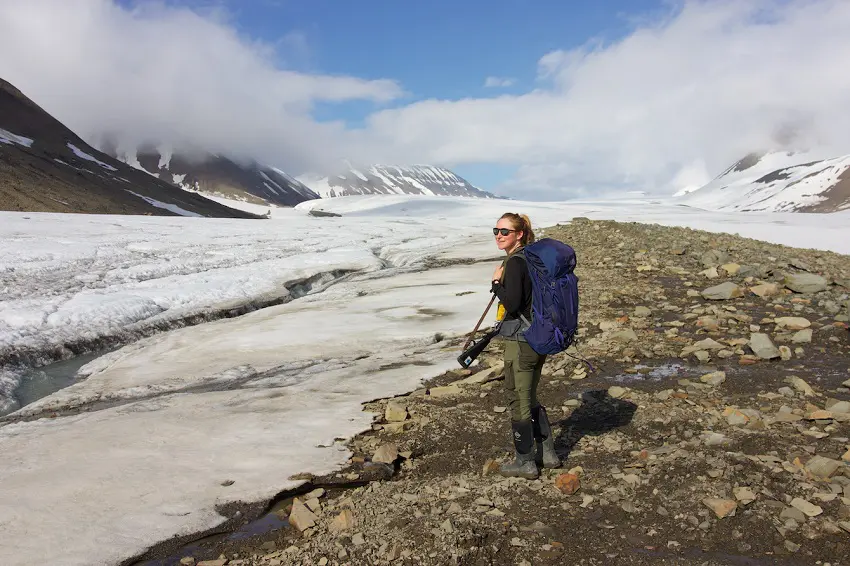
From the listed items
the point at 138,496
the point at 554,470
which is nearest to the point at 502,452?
the point at 554,470

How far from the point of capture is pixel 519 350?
17.3 feet

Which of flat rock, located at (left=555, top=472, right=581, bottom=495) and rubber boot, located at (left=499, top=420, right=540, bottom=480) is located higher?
rubber boot, located at (left=499, top=420, right=540, bottom=480)

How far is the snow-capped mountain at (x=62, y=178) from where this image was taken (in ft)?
271

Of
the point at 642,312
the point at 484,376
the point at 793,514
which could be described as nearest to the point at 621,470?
the point at 793,514

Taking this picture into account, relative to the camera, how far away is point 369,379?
9.39m

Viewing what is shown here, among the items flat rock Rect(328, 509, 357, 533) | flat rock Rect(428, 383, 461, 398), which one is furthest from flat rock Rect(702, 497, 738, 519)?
flat rock Rect(428, 383, 461, 398)

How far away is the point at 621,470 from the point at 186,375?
8.29m

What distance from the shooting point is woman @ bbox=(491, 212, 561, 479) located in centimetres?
515

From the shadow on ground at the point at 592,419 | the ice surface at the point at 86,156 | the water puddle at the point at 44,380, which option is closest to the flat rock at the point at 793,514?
the shadow on ground at the point at 592,419

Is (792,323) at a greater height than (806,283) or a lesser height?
lesser

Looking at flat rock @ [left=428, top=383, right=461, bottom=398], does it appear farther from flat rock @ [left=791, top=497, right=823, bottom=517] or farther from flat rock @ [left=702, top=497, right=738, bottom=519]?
flat rock @ [left=791, top=497, right=823, bottom=517]

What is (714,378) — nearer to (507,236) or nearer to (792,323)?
(792,323)

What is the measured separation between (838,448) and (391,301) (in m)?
12.3

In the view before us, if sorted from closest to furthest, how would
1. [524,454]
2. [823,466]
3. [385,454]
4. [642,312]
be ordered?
[823,466]
[524,454]
[385,454]
[642,312]
